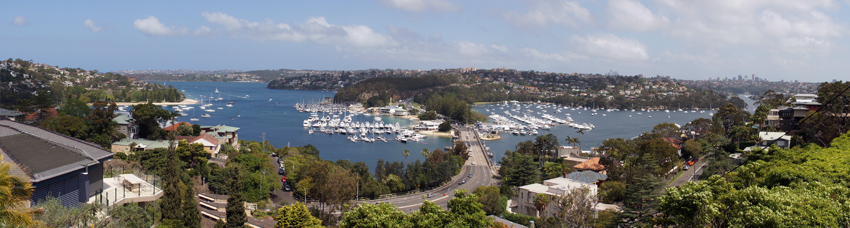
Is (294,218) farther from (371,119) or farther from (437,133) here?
(371,119)

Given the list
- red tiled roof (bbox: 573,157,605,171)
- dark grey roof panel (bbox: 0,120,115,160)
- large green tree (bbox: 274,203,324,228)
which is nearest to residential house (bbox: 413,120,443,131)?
red tiled roof (bbox: 573,157,605,171)

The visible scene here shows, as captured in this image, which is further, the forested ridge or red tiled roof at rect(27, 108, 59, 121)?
the forested ridge

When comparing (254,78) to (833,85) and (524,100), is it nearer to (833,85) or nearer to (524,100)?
(524,100)

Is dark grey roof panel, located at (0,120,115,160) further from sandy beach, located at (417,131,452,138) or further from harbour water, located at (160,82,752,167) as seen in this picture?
sandy beach, located at (417,131,452,138)

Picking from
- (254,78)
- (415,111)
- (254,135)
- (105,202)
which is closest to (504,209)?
(105,202)

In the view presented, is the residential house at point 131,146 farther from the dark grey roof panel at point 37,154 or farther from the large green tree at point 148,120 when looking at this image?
the dark grey roof panel at point 37,154

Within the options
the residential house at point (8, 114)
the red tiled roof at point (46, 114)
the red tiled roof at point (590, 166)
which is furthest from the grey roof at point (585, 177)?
the red tiled roof at point (46, 114)
